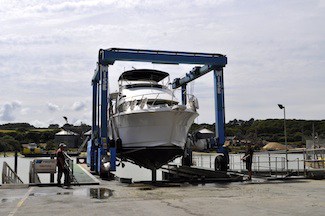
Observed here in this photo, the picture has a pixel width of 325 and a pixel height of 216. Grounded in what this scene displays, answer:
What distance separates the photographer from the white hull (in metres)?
18.1

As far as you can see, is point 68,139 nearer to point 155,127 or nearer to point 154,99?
point 154,99

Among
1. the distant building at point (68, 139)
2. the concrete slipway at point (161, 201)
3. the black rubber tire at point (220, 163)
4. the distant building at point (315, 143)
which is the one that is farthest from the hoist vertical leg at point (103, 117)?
the distant building at point (315, 143)

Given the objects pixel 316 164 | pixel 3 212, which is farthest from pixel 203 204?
pixel 316 164

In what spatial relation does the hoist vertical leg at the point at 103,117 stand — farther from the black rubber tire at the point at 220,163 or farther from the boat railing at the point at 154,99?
the black rubber tire at the point at 220,163

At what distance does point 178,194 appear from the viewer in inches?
482

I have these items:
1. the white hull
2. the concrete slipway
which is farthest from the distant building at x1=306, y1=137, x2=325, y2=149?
the concrete slipway

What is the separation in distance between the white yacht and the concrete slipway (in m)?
4.62

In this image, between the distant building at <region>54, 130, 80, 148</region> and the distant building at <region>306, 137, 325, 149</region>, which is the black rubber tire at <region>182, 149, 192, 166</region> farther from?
the distant building at <region>54, 130, 80, 148</region>

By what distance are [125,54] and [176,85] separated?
30.8 ft

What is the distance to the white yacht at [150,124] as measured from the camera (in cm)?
1814

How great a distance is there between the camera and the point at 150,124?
18.2 meters

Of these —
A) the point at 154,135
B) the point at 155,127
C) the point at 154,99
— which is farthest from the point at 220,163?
the point at 154,99

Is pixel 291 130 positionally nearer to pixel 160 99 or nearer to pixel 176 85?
pixel 176 85

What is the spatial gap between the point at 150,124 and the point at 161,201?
7.83 meters
